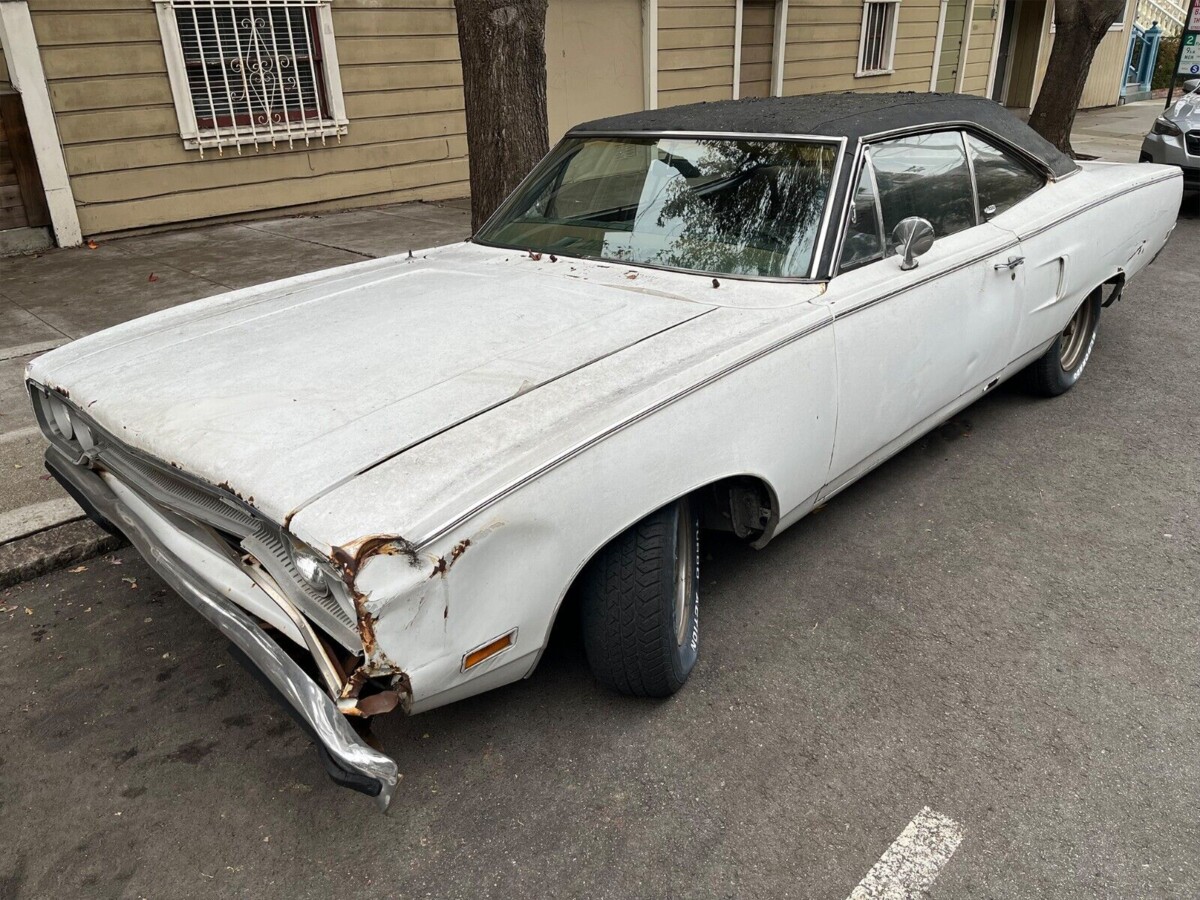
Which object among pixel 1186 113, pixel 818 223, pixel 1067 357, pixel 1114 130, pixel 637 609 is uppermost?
pixel 818 223

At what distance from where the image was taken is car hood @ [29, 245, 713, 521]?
87.4 inches

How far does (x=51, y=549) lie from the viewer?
3576mm

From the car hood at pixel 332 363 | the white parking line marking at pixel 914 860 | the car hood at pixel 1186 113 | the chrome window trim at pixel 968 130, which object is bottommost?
the white parking line marking at pixel 914 860

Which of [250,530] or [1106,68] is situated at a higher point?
[250,530]

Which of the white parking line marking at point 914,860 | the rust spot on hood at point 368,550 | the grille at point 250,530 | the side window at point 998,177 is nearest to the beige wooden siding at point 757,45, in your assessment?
the side window at point 998,177

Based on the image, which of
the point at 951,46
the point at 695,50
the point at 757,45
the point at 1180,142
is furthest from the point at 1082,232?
the point at 951,46

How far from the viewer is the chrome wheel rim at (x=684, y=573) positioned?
281 cm

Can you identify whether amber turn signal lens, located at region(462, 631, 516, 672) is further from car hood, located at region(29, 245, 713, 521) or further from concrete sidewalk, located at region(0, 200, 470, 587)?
concrete sidewalk, located at region(0, 200, 470, 587)

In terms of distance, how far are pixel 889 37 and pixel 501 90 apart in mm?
12956

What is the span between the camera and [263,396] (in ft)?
8.14

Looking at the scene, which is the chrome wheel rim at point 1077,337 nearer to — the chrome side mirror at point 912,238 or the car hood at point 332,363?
the chrome side mirror at point 912,238

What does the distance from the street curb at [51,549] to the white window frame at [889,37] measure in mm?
14933

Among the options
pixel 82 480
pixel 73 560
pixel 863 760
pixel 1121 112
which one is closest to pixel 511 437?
pixel 863 760

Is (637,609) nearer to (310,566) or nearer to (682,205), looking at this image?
(310,566)
